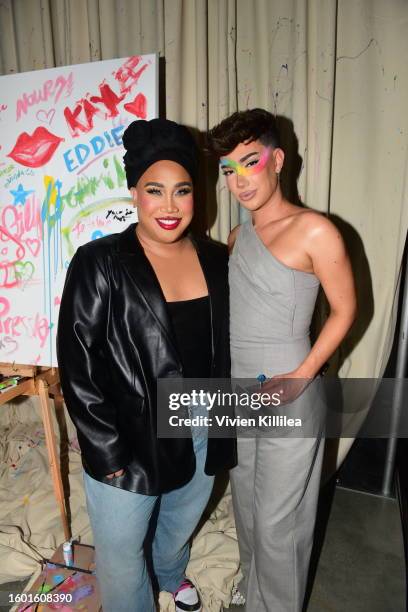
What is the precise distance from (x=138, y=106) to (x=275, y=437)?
4.24 feet

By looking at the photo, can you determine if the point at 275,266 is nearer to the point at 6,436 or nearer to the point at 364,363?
the point at 364,363

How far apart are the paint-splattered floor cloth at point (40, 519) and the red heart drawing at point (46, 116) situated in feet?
5.34

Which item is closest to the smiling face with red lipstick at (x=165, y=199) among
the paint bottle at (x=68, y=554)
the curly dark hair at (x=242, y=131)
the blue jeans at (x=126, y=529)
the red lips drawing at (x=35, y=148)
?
the curly dark hair at (x=242, y=131)

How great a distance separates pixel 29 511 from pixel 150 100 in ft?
6.34

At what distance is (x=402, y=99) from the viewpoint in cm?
169

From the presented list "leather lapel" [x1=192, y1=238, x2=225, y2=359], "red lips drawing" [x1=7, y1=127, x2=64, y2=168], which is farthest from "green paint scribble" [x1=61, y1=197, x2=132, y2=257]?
"leather lapel" [x1=192, y1=238, x2=225, y2=359]

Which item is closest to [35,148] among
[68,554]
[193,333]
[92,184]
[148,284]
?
[92,184]

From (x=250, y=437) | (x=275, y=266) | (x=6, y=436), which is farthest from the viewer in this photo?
(x=6, y=436)

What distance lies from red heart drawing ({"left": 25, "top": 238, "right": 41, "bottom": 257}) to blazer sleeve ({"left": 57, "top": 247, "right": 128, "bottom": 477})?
0.61 meters

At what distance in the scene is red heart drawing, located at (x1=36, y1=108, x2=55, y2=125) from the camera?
164cm

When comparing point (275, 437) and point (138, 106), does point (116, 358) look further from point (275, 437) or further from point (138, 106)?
point (138, 106)

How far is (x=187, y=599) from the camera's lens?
1573 millimetres

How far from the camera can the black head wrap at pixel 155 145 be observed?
1.14 metres

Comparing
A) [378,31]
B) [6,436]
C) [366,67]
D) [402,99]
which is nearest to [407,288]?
[402,99]
